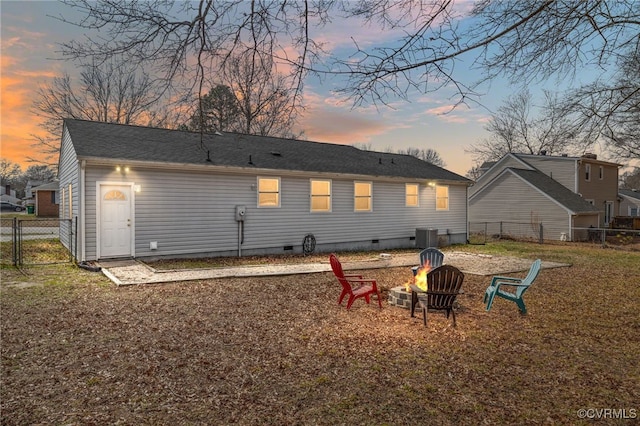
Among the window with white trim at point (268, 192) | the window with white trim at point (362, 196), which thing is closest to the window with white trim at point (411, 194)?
the window with white trim at point (362, 196)

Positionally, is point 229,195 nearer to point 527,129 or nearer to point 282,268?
point 282,268

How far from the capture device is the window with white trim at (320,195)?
14.5 m

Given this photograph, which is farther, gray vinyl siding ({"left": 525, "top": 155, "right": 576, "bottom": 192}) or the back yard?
gray vinyl siding ({"left": 525, "top": 155, "right": 576, "bottom": 192})

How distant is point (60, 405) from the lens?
3.34 m

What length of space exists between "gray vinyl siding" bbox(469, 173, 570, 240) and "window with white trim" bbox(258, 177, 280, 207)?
690 inches

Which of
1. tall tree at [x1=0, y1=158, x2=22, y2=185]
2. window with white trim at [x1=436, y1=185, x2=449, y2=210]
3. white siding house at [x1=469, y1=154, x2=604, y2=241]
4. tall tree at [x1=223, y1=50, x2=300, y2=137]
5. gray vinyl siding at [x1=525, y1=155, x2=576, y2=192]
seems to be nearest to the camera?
tall tree at [x1=223, y1=50, x2=300, y2=137]

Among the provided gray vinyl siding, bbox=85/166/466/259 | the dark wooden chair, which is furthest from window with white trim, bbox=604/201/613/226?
the dark wooden chair

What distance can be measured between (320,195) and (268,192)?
2.23m

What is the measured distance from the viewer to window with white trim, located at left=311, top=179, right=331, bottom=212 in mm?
14547

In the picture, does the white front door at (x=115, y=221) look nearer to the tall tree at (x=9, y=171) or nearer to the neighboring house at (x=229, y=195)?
the neighboring house at (x=229, y=195)

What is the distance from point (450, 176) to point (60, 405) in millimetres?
18258

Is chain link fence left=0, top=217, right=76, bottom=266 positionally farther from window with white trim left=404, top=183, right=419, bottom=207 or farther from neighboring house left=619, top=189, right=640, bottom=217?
neighboring house left=619, top=189, right=640, bottom=217

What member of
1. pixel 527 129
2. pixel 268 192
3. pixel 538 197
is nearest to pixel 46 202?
pixel 268 192

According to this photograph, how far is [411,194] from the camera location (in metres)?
17.3
